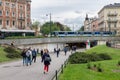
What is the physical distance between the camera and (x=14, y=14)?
5044 inches

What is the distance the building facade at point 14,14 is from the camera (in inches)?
4799

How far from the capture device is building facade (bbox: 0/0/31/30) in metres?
122

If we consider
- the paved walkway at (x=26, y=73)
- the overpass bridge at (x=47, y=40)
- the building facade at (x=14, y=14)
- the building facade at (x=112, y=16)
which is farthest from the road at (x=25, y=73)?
the building facade at (x=112, y=16)

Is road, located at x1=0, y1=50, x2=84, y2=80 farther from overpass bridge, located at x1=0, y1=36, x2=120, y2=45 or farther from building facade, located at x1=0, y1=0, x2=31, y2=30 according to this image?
A: building facade, located at x1=0, y1=0, x2=31, y2=30

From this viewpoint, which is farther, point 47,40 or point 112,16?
point 112,16

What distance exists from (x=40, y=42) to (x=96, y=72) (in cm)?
7390

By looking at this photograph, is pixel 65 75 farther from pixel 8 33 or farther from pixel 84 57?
pixel 8 33

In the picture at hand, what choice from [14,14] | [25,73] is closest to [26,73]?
[25,73]

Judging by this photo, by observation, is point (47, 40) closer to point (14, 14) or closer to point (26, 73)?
point (14, 14)

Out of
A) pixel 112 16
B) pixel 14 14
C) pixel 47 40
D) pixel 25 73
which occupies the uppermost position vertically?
pixel 112 16

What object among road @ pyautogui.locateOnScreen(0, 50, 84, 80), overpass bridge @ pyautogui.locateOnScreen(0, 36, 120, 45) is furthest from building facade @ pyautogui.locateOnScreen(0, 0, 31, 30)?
road @ pyautogui.locateOnScreen(0, 50, 84, 80)

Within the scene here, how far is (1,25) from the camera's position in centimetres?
12012

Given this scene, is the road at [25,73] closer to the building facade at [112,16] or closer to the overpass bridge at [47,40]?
the overpass bridge at [47,40]

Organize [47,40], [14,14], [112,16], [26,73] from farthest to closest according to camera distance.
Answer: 1. [112,16]
2. [14,14]
3. [47,40]
4. [26,73]
